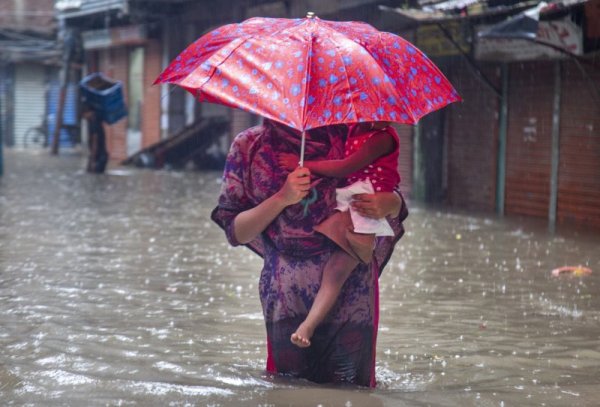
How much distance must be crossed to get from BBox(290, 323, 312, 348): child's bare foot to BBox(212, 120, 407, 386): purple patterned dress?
0.18 metres

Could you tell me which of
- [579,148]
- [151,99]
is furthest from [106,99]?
[579,148]

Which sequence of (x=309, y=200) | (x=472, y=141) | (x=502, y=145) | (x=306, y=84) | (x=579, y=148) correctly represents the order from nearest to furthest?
(x=306, y=84) → (x=309, y=200) → (x=579, y=148) → (x=502, y=145) → (x=472, y=141)

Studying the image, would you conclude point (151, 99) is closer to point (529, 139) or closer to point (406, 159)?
point (406, 159)

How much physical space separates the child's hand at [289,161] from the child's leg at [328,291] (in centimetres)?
36

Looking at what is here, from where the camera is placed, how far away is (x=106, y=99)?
73.5ft

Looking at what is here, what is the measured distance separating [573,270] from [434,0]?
6.51 metres

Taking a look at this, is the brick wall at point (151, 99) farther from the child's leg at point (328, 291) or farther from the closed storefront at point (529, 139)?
the child's leg at point (328, 291)

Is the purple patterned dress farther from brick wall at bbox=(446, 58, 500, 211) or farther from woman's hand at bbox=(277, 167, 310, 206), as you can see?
brick wall at bbox=(446, 58, 500, 211)

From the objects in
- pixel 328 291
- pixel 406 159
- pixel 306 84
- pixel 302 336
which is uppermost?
pixel 306 84

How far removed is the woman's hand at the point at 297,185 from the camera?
371 cm

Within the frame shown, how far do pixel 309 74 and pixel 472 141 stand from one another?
11780mm

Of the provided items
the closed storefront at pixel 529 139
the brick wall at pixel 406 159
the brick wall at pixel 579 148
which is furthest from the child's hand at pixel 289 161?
the brick wall at pixel 406 159

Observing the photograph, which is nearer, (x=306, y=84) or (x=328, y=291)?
(x=306, y=84)

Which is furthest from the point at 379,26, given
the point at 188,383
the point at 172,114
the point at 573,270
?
the point at 188,383
